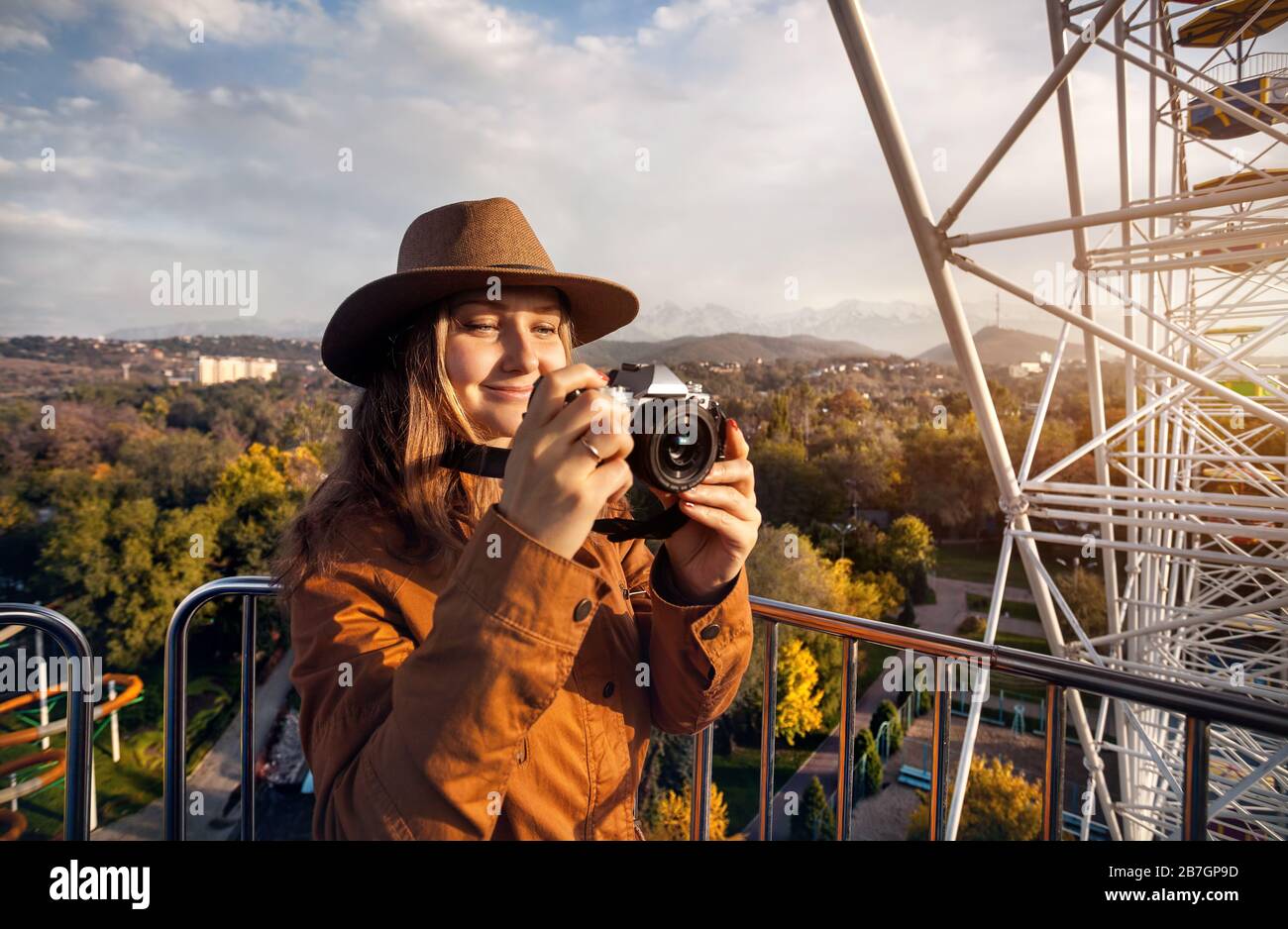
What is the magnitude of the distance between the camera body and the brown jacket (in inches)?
7.8

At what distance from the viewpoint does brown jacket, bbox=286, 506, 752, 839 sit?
3.06 ft

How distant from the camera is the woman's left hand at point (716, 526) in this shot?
3.97 feet

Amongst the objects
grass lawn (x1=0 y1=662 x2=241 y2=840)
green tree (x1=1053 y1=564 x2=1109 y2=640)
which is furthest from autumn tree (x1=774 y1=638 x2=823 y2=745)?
grass lawn (x1=0 y1=662 x2=241 y2=840)

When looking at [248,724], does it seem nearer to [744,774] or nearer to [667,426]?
[667,426]

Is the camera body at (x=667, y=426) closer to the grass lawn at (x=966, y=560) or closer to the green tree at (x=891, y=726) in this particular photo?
the green tree at (x=891, y=726)

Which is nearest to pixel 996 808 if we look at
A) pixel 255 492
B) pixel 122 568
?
pixel 255 492

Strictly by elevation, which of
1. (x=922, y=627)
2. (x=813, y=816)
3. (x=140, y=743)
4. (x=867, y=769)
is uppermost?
(x=922, y=627)

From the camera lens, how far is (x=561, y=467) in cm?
97

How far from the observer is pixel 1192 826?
123cm

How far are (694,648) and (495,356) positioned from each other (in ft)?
2.14

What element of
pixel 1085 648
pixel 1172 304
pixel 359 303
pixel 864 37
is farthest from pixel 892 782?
pixel 359 303

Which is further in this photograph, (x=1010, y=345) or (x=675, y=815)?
(x=1010, y=345)

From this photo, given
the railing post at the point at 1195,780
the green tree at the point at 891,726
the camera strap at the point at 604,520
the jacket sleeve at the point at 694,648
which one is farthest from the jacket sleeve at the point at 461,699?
the green tree at the point at 891,726
